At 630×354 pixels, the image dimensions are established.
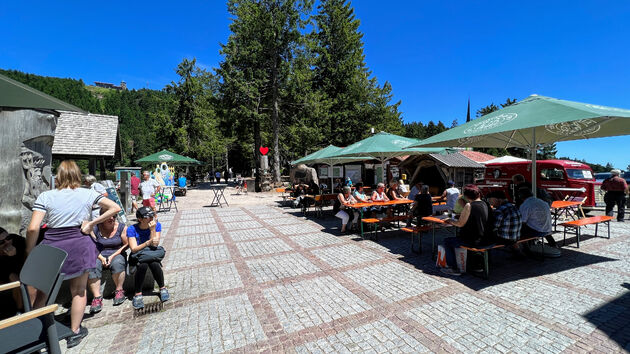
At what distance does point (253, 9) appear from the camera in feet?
68.9

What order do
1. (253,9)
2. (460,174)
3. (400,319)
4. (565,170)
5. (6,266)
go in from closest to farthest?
(6,266) < (400,319) < (565,170) < (460,174) < (253,9)

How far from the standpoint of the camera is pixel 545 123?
3982 mm

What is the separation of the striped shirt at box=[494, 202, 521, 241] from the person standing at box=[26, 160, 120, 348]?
5653 mm

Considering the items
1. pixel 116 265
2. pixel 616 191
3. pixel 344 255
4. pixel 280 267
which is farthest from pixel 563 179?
pixel 116 265

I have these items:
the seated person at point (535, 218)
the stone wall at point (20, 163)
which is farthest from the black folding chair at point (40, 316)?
the seated person at point (535, 218)

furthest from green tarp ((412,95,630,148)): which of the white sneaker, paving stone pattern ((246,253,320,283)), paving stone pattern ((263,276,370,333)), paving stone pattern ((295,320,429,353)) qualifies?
paving stone pattern ((246,253,320,283))

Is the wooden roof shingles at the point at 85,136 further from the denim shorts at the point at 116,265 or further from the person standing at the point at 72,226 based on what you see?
the person standing at the point at 72,226

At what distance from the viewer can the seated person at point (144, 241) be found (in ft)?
12.7

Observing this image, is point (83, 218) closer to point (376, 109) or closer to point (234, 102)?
point (234, 102)

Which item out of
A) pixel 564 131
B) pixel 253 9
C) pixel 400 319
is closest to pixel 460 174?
pixel 564 131

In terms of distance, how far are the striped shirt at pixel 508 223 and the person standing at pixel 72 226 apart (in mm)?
5653

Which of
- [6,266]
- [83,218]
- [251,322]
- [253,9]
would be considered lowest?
[251,322]

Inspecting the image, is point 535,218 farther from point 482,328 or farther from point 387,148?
point 387,148

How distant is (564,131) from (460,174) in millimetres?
11378
